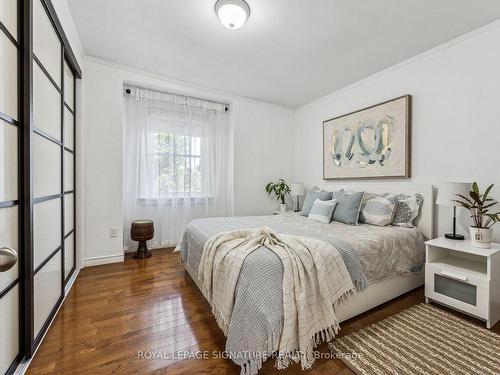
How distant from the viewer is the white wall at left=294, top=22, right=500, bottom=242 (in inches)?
84.9

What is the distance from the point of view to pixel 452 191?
2133 millimetres

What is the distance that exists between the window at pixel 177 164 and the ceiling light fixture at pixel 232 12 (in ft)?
6.74

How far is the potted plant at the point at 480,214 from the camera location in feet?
6.24

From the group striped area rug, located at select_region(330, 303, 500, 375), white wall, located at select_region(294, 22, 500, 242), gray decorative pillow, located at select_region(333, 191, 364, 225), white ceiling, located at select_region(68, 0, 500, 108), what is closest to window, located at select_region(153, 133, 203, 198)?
white ceiling, located at select_region(68, 0, 500, 108)

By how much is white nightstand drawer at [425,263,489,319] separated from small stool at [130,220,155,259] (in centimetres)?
328

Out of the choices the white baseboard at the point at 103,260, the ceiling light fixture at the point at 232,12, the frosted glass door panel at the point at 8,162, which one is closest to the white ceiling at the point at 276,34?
the ceiling light fixture at the point at 232,12

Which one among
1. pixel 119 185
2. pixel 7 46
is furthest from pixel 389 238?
pixel 119 185

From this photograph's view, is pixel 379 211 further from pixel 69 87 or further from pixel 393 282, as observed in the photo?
pixel 69 87

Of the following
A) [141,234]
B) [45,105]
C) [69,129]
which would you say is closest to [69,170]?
[69,129]

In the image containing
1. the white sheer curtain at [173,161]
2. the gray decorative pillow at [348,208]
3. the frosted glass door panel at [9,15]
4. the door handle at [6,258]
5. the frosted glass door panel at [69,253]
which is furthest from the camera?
the white sheer curtain at [173,161]

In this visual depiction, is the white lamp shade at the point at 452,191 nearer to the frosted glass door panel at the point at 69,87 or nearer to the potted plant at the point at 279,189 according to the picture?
the potted plant at the point at 279,189

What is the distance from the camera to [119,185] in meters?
3.08

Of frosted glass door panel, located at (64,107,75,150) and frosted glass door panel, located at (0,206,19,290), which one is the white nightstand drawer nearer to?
frosted glass door panel, located at (0,206,19,290)

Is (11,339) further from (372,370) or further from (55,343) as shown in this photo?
(372,370)
